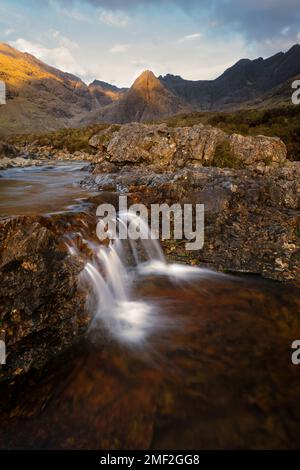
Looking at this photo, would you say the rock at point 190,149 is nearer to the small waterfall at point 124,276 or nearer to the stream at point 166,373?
the small waterfall at point 124,276

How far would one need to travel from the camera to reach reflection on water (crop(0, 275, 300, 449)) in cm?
355

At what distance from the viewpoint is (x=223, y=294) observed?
22.1ft

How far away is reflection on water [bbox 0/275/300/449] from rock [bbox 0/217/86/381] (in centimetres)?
33

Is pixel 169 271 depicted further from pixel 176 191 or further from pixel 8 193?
pixel 8 193

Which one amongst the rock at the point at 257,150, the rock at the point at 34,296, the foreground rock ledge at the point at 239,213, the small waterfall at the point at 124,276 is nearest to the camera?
the rock at the point at 34,296

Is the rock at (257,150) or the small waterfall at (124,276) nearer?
the small waterfall at (124,276)

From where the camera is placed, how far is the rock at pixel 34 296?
14.4 feet

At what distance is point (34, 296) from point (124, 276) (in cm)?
280

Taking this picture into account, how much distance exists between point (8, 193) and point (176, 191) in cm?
670
